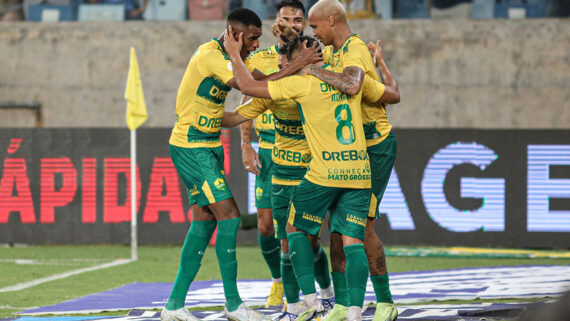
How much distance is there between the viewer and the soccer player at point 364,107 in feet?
17.1

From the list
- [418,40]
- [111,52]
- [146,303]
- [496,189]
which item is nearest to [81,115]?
[111,52]

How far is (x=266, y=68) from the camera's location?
6.58 metres

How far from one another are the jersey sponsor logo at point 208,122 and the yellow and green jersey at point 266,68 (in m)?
0.66

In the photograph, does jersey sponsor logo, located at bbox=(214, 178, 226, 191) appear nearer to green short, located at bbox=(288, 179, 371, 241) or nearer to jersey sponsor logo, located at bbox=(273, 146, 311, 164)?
jersey sponsor logo, located at bbox=(273, 146, 311, 164)

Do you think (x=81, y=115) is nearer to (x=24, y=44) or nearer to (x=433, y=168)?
(x=24, y=44)

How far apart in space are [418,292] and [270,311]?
1587 millimetres

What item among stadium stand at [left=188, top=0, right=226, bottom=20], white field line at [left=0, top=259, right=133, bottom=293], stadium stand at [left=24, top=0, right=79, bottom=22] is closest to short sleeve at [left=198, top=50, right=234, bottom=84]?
white field line at [left=0, top=259, right=133, bottom=293]

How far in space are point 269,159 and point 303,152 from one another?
812 mm

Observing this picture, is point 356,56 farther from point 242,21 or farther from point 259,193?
point 259,193

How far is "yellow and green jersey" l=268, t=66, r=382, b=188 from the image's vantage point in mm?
5156

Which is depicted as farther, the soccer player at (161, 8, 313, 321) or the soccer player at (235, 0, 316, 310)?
the soccer player at (235, 0, 316, 310)

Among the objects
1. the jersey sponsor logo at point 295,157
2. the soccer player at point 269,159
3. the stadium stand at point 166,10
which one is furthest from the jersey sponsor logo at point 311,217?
the stadium stand at point 166,10

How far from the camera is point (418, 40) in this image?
14.9 metres

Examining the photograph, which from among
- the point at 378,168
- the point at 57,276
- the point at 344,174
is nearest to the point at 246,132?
the point at 378,168
